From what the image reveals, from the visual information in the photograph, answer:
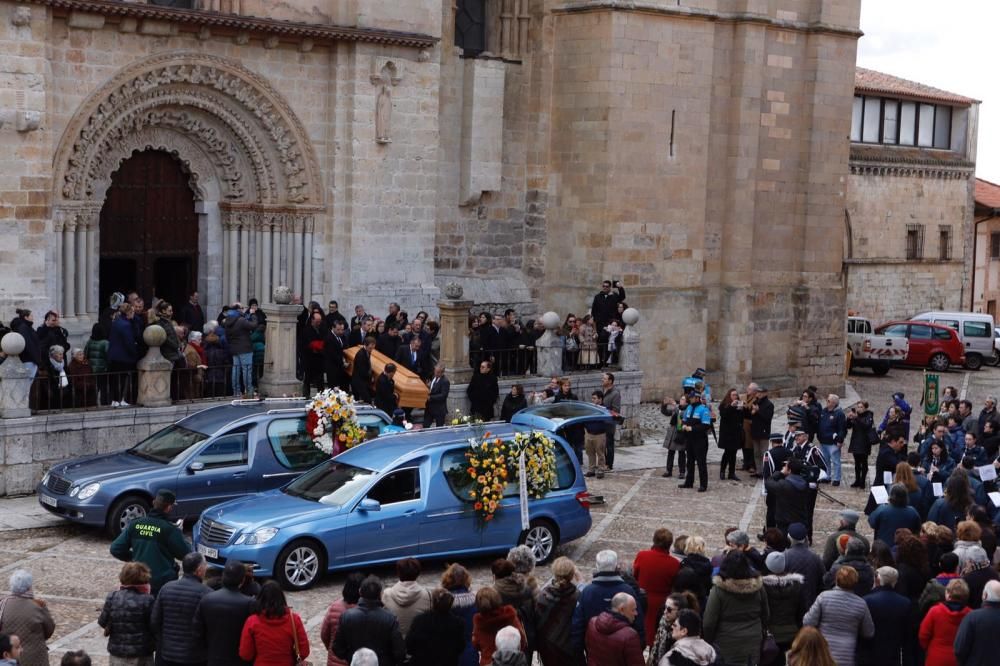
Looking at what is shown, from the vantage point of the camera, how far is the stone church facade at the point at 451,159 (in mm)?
21812

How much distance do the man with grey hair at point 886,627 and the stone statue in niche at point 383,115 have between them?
15.0m

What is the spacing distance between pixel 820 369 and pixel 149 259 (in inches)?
565

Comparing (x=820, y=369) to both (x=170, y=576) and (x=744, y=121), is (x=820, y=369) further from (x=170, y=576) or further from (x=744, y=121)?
(x=170, y=576)

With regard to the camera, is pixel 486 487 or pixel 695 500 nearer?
pixel 486 487

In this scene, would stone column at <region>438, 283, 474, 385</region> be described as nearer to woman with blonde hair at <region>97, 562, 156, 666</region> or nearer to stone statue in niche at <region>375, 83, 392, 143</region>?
stone statue in niche at <region>375, 83, 392, 143</region>

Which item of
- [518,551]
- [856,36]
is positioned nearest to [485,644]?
[518,551]

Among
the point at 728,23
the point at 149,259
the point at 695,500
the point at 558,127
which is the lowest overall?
the point at 695,500

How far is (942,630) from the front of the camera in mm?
10883

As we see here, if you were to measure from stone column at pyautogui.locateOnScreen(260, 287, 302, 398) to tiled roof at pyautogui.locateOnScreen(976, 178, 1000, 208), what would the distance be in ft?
105

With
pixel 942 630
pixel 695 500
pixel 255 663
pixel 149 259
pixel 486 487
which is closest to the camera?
pixel 255 663

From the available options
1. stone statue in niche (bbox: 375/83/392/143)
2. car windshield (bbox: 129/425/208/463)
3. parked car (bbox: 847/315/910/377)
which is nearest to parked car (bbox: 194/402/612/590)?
car windshield (bbox: 129/425/208/463)

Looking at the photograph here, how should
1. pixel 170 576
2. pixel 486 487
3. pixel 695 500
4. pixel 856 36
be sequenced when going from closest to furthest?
pixel 170 576 < pixel 486 487 < pixel 695 500 < pixel 856 36

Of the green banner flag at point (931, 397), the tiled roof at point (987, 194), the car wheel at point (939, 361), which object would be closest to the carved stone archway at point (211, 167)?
the green banner flag at point (931, 397)

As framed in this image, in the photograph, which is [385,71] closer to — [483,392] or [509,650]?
[483,392]
